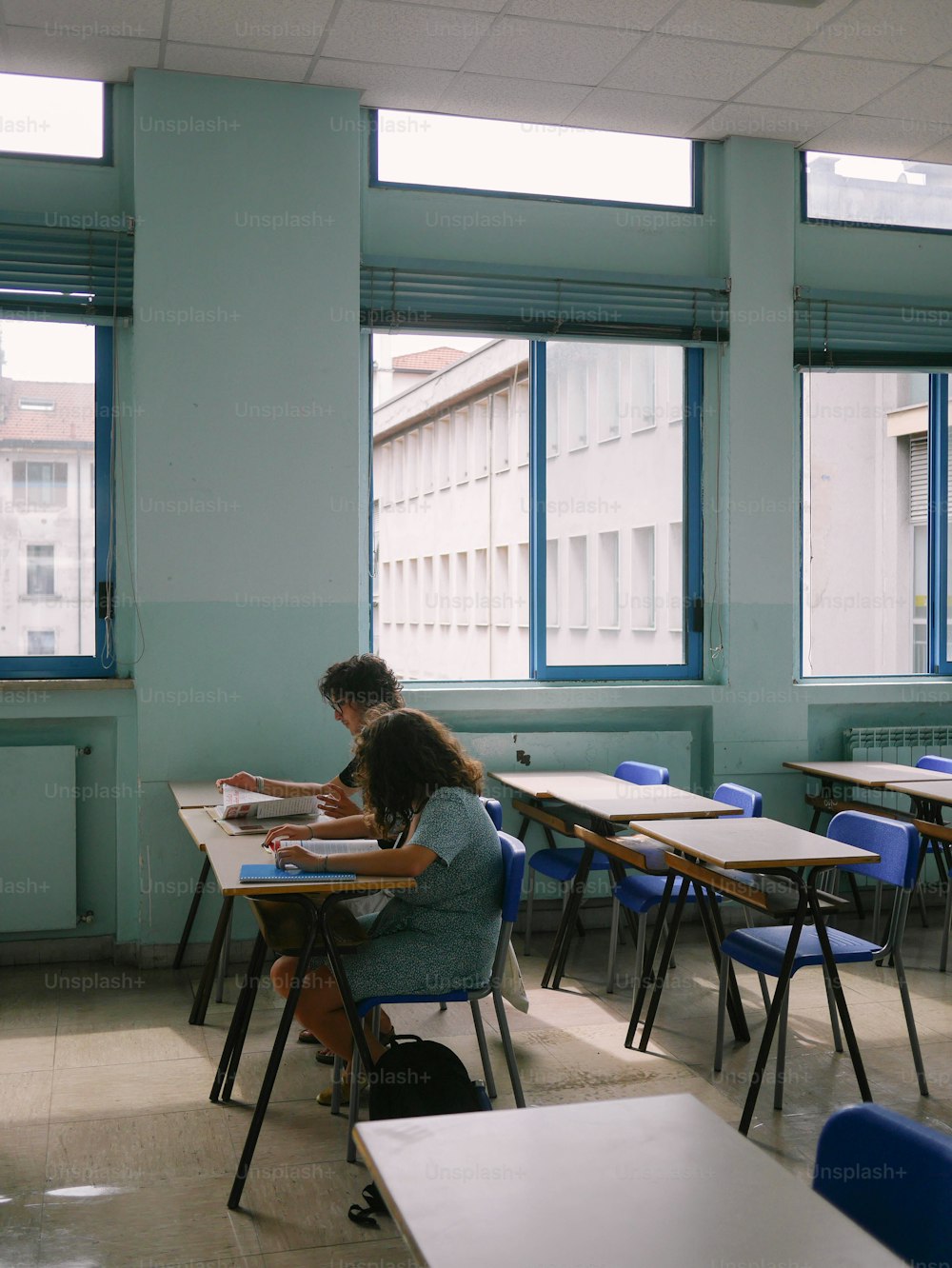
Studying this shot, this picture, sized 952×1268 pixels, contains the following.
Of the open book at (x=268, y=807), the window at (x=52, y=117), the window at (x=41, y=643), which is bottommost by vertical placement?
the open book at (x=268, y=807)

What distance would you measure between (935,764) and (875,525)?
133 centimetres

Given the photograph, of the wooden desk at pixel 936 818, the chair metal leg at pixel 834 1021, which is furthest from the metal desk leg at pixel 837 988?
the wooden desk at pixel 936 818

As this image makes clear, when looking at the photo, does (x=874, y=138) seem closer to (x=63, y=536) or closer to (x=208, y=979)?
(x=63, y=536)

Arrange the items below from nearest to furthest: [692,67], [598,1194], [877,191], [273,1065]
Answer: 1. [598,1194]
2. [273,1065]
3. [692,67]
4. [877,191]

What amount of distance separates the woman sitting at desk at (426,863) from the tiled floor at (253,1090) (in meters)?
0.48

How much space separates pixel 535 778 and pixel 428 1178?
137 inches

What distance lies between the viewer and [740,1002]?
3.89m

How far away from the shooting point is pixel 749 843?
3352 millimetres

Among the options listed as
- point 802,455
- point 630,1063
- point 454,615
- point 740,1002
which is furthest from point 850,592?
point 630,1063

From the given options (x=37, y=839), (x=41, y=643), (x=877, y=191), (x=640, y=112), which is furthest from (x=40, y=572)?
(x=877, y=191)

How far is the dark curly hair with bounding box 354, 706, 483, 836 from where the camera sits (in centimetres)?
288

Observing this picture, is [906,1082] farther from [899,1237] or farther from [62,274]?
[62,274]

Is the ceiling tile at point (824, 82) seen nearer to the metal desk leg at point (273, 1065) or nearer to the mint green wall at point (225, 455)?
the mint green wall at point (225, 455)

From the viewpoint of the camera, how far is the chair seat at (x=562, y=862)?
4445 millimetres
